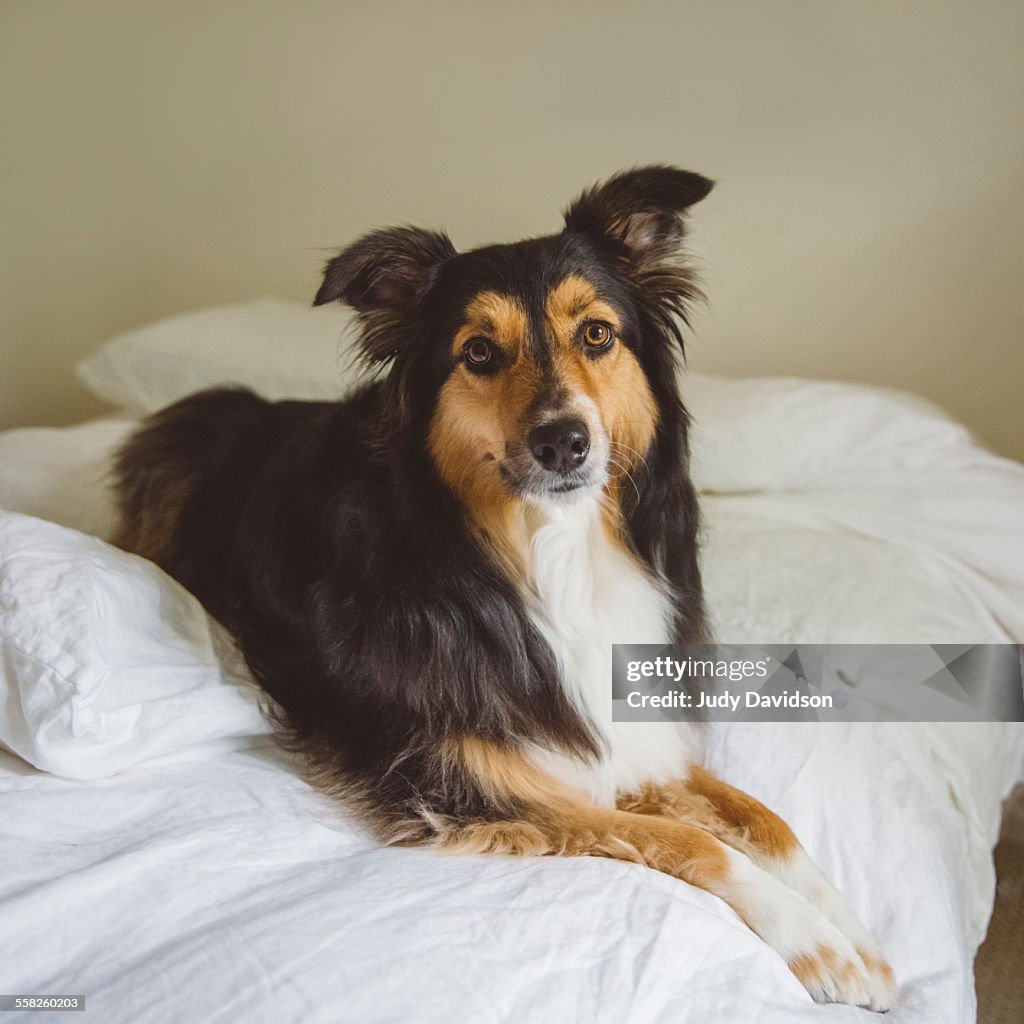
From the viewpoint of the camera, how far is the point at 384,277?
4.99ft

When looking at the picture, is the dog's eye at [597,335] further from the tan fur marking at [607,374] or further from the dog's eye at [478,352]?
the dog's eye at [478,352]

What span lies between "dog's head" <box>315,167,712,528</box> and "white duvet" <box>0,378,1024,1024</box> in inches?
20.7

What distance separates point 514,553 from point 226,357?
5.14 feet

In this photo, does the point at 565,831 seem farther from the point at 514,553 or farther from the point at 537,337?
the point at 537,337

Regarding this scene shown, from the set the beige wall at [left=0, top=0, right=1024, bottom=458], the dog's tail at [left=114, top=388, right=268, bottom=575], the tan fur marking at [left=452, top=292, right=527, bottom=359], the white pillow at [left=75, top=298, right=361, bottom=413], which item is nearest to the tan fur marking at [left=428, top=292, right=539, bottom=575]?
the tan fur marking at [left=452, top=292, right=527, bottom=359]

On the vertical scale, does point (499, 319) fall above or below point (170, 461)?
above

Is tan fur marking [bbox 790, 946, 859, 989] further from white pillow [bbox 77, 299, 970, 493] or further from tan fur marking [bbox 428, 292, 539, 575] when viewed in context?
white pillow [bbox 77, 299, 970, 493]

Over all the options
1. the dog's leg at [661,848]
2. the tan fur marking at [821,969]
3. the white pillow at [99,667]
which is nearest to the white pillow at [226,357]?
the white pillow at [99,667]

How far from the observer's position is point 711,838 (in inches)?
52.2

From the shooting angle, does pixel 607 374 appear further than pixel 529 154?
No

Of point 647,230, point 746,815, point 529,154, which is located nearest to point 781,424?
point 647,230

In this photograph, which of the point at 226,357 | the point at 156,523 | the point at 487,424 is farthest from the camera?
the point at 226,357

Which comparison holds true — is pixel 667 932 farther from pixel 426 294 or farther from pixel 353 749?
pixel 426 294

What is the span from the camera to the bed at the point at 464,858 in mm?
951
